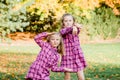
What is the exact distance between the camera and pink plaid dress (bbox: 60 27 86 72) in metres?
6.92

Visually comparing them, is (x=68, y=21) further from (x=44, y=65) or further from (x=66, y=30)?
(x=44, y=65)

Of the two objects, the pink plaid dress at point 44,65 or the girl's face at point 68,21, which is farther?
the girl's face at point 68,21

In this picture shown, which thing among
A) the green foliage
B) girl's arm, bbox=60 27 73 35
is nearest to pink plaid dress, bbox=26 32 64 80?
girl's arm, bbox=60 27 73 35

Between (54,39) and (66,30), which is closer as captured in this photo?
(54,39)

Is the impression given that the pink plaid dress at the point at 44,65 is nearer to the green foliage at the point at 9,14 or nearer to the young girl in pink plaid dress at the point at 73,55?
the young girl in pink plaid dress at the point at 73,55

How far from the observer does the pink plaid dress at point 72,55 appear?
273 inches

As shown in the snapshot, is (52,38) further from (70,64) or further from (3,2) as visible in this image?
(3,2)

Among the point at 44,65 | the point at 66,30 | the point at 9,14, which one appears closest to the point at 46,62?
the point at 44,65

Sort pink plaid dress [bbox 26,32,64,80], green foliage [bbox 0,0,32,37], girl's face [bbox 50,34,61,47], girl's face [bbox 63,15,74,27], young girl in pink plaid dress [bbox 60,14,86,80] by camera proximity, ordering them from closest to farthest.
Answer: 1. pink plaid dress [bbox 26,32,64,80]
2. girl's face [bbox 50,34,61,47]
3. girl's face [bbox 63,15,74,27]
4. young girl in pink plaid dress [bbox 60,14,86,80]
5. green foliage [bbox 0,0,32,37]

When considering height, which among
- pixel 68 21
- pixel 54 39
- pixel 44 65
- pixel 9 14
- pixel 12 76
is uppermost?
pixel 9 14

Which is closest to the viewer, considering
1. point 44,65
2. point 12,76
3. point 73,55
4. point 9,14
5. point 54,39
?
point 44,65

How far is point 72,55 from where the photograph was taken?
274 inches

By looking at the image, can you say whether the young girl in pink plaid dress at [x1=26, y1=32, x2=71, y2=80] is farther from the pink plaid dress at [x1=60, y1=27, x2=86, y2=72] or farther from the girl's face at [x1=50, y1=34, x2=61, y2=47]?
the pink plaid dress at [x1=60, y1=27, x2=86, y2=72]

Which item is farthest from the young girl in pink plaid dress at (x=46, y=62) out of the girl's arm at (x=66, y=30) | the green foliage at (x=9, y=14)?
the green foliage at (x=9, y=14)
